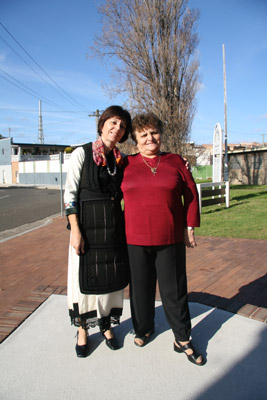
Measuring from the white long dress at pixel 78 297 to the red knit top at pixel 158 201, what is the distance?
34 cm

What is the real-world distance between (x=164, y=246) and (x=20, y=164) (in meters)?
46.5

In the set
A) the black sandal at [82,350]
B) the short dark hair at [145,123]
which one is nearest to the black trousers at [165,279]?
the black sandal at [82,350]

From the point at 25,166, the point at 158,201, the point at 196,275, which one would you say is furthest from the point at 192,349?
the point at 25,166

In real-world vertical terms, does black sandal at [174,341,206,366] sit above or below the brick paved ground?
above

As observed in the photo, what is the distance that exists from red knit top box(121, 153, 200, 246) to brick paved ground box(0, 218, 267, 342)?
1234 mm

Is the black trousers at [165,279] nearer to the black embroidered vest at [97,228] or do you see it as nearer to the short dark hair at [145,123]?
the black embroidered vest at [97,228]

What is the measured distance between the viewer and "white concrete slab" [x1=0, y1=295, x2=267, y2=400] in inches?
70.7

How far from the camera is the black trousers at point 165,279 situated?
2149 millimetres

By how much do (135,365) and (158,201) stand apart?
43.0 inches

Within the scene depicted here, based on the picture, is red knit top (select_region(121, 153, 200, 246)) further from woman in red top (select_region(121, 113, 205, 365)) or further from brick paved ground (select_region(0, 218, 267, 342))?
brick paved ground (select_region(0, 218, 267, 342))

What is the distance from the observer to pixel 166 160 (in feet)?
7.07

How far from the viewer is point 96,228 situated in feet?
6.94

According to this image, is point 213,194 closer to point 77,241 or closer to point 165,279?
point 165,279

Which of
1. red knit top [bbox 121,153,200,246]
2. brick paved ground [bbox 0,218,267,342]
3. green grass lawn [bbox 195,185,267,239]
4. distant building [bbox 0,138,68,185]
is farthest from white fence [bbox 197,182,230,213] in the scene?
distant building [bbox 0,138,68,185]
